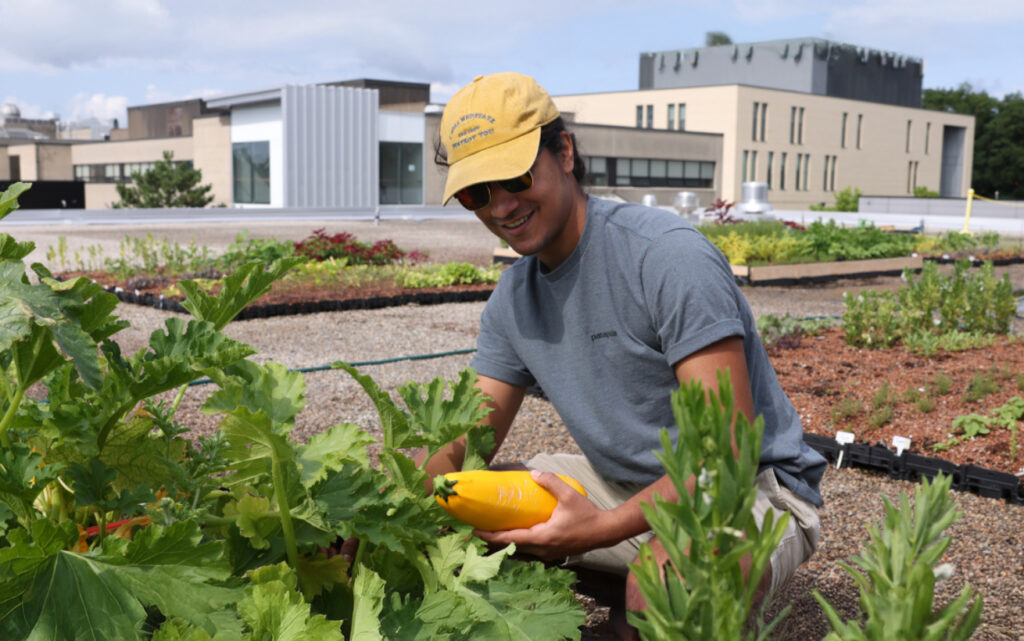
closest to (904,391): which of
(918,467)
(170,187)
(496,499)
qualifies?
(918,467)

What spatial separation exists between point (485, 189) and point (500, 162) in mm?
84

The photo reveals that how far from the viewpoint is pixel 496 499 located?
2137 mm

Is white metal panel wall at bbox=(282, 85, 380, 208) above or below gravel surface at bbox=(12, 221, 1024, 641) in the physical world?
above

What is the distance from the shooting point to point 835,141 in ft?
199

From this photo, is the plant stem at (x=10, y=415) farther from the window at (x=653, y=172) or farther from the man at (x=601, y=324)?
the window at (x=653, y=172)

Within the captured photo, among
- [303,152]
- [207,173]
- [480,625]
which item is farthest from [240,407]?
[207,173]

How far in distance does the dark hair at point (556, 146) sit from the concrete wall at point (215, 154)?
1564 inches

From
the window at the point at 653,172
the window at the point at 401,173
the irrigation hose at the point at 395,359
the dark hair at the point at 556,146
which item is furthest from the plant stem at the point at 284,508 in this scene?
the window at the point at 653,172

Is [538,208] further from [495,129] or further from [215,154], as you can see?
[215,154]

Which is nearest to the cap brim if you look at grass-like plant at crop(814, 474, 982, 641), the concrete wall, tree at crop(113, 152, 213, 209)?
grass-like plant at crop(814, 474, 982, 641)

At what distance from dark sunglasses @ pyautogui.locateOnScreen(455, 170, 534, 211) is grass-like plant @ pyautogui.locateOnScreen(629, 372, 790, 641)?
5.49 feet

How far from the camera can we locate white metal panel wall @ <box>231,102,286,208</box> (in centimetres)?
3678

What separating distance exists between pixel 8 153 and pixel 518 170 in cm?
6779

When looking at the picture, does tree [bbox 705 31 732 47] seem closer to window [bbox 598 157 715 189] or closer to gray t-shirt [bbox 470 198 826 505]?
window [bbox 598 157 715 189]
